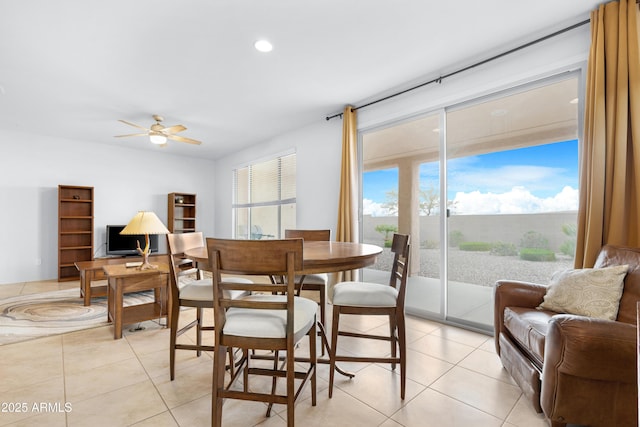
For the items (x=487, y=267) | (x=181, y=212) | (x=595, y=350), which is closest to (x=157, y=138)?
(x=181, y=212)

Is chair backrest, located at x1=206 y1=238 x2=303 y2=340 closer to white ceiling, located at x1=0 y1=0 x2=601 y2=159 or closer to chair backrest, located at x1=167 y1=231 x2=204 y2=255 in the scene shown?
chair backrest, located at x1=167 y1=231 x2=204 y2=255

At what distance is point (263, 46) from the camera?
247cm

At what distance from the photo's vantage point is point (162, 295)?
9.64ft

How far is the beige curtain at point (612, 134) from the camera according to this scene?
1908 mm

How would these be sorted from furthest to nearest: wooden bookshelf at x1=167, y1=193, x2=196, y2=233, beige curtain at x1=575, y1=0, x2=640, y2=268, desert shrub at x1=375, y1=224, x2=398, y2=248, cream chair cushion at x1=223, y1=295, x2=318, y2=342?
1. wooden bookshelf at x1=167, y1=193, x2=196, y2=233
2. desert shrub at x1=375, y1=224, x2=398, y2=248
3. beige curtain at x1=575, y1=0, x2=640, y2=268
4. cream chair cushion at x1=223, y1=295, x2=318, y2=342

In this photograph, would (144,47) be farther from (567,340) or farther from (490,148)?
(567,340)

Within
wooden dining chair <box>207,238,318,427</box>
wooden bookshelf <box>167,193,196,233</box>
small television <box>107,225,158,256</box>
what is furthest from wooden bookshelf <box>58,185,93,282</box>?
Result: wooden dining chair <box>207,238,318,427</box>

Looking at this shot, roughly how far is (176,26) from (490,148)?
2876 mm

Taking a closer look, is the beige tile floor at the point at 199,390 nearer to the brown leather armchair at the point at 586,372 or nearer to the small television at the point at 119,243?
the brown leather armchair at the point at 586,372

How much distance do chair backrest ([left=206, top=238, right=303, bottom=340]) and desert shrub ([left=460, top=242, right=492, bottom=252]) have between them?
2236mm

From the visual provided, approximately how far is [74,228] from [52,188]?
76cm

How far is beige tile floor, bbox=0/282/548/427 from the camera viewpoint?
61.1 inches

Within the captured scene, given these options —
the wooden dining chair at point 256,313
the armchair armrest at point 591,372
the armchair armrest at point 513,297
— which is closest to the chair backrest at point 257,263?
the wooden dining chair at point 256,313

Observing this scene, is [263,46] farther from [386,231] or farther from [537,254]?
[537,254]
